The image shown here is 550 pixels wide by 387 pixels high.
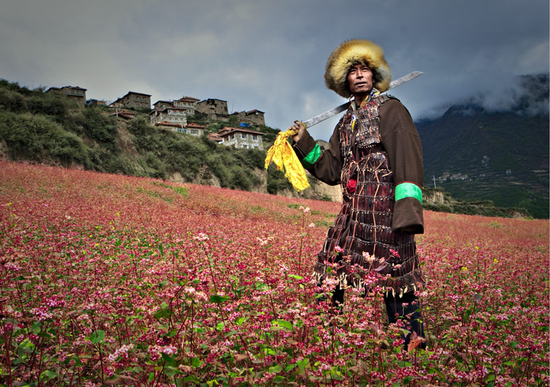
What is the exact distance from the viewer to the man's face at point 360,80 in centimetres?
285

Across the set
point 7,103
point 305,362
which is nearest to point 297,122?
point 305,362

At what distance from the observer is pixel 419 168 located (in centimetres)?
244

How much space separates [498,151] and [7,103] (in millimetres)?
171469

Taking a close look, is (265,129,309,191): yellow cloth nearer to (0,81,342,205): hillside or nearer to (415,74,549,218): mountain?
(0,81,342,205): hillside

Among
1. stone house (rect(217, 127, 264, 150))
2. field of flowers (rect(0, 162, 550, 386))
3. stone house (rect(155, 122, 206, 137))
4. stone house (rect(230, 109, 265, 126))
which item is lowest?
field of flowers (rect(0, 162, 550, 386))

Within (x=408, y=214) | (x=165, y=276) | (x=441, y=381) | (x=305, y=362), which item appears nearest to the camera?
(x=305, y=362)

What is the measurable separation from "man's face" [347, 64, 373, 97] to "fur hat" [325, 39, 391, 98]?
0.16ft

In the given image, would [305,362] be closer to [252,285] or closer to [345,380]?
[345,380]

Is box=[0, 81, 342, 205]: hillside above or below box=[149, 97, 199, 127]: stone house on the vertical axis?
below

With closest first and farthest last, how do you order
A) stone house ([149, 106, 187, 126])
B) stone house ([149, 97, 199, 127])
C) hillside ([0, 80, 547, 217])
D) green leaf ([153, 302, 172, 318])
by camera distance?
green leaf ([153, 302, 172, 318]) < hillside ([0, 80, 547, 217]) < stone house ([149, 106, 187, 126]) < stone house ([149, 97, 199, 127])

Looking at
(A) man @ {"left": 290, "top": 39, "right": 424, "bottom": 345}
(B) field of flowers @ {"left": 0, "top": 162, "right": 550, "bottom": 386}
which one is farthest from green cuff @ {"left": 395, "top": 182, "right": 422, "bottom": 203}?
(B) field of flowers @ {"left": 0, "top": 162, "right": 550, "bottom": 386}

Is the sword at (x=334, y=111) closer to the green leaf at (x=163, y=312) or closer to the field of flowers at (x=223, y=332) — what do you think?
the field of flowers at (x=223, y=332)

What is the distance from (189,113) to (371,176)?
284 feet

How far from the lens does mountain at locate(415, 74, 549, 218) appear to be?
101 meters
